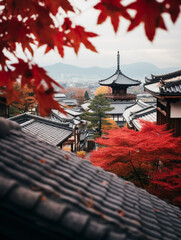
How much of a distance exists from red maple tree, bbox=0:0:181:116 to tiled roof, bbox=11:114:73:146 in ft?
26.5

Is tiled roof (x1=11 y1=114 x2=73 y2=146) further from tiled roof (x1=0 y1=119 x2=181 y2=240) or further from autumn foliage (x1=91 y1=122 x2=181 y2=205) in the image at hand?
tiled roof (x1=0 y1=119 x2=181 y2=240)

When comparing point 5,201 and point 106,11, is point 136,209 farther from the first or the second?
point 106,11

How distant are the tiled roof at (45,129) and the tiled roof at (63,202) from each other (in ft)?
24.5

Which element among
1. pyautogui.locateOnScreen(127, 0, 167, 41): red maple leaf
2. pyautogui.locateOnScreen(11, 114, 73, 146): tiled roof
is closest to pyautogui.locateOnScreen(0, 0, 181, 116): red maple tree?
pyautogui.locateOnScreen(127, 0, 167, 41): red maple leaf

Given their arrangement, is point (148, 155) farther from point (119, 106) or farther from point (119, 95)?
point (119, 106)

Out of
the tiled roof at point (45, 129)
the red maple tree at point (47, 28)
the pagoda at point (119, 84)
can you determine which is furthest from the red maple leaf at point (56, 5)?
the pagoda at point (119, 84)

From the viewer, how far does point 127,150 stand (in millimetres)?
6781

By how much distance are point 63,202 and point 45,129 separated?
9.67 metres

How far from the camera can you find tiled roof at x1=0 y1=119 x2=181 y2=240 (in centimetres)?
165

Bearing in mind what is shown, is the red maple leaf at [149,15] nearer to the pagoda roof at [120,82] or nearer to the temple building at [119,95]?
the pagoda roof at [120,82]

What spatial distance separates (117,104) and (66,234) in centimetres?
3969

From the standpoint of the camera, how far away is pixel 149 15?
1.65 meters

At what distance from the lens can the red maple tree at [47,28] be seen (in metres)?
1.65

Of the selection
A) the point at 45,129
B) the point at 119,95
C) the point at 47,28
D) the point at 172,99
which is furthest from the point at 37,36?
the point at 119,95
